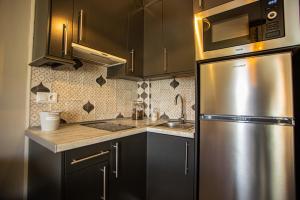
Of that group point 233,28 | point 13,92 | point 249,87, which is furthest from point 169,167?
point 13,92

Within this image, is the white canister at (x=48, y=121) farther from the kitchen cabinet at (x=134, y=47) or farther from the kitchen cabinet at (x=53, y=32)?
the kitchen cabinet at (x=134, y=47)

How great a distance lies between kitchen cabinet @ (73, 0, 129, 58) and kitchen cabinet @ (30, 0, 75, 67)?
0.21ft

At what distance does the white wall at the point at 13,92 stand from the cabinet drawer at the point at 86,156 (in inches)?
24.3

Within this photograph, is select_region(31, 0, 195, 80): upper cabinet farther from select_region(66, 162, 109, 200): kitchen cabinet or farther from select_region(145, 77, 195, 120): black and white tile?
select_region(66, 162, 109, 200): kitchen cabinet

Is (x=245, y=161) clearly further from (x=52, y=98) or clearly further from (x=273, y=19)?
(x=52, y=98)

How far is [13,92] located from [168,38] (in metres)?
1.39

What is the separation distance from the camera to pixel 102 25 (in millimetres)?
1350

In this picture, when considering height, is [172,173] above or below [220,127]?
below

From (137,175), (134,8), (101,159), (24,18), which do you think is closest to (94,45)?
(24,18)

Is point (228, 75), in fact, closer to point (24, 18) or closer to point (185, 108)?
point (185, 108)

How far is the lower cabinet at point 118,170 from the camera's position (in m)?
0.85

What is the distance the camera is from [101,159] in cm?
100

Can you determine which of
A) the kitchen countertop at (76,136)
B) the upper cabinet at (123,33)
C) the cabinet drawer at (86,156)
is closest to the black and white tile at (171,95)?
the upper cabinet at (123,33)

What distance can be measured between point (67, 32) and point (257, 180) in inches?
60.1
